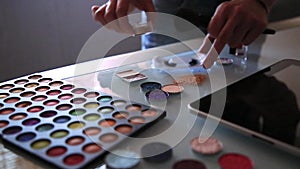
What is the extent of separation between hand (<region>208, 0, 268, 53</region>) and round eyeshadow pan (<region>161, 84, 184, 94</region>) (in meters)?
0.11

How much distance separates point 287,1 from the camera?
937mm

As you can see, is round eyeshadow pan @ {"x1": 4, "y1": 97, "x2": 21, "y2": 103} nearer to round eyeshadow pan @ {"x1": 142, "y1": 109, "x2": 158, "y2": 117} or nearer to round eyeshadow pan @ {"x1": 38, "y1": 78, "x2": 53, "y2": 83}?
round eyeshadow pan @ {"x1": 38, "y1": 78, "x2": 53, "y2": 83}

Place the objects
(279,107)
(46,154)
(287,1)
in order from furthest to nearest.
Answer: (287,1), (279,107), (46,154)

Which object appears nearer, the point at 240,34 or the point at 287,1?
the point at 240,34

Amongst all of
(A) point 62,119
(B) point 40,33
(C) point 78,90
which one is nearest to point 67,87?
(C) point 78,90

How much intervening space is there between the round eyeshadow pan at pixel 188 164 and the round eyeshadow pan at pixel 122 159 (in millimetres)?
48

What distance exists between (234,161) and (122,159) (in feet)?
0.44

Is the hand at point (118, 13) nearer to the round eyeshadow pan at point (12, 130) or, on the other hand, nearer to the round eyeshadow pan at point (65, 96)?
the round eyeshadow pan at point (65, 96)

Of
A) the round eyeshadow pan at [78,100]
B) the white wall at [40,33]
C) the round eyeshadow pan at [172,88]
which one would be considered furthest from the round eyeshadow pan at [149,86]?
the white wall at [40,33]

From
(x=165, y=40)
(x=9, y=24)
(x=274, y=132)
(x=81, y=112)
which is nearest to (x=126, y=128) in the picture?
(x=81, y=112)

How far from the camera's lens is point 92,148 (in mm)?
409

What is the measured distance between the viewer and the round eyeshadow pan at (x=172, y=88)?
1.95ft

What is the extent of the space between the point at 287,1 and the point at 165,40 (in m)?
0.36

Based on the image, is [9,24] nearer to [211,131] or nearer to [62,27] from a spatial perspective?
[62,27]
